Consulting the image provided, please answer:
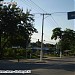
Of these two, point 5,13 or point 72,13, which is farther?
point 5,13

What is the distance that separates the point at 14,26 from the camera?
5347 cm

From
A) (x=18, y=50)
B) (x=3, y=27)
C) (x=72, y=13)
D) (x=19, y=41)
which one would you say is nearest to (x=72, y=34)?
(x=18, y=50)

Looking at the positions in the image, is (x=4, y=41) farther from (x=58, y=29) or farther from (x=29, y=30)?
(x=58, y=29)

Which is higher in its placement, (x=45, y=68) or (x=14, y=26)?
(x=14, y=26)

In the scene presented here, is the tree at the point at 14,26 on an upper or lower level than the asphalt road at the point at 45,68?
upper

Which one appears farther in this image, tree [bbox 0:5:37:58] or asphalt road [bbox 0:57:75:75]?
tree [bbox 0:5:37:58]

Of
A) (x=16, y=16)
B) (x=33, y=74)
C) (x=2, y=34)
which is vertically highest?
(x=16, y=16)

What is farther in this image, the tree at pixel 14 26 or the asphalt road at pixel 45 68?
the tree at pixel 14 26

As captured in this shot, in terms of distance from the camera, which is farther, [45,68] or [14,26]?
[14,26]

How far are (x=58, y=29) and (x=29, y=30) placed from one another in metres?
67.8

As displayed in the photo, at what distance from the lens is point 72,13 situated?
26.1 meters

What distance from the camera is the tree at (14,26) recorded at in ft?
174

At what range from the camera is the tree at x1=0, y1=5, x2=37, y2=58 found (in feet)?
174

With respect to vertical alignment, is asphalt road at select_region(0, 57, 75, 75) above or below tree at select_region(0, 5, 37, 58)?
below
